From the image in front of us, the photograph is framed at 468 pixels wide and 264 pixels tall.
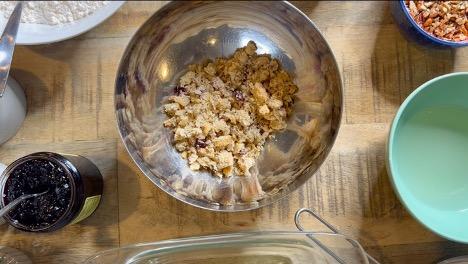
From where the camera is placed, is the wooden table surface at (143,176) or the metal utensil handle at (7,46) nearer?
the metal utensil handle at (7,46)

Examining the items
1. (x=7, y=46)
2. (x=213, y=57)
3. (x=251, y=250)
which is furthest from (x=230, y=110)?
(x=7, y=46)

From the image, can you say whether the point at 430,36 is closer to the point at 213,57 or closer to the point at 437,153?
the point at 437,153

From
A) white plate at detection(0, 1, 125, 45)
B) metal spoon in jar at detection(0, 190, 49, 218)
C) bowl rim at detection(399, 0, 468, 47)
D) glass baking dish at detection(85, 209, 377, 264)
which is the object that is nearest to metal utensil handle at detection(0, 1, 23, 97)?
white plate at detection(0, 1, 125, 45)

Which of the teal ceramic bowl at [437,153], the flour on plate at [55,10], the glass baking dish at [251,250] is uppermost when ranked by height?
the flour on plate at [55,10]

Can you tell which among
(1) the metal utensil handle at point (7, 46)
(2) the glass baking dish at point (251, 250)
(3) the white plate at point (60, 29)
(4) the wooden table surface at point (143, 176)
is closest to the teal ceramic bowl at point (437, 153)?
(4) the wooden table surface at point (143, 176)

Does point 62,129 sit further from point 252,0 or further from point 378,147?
point 378,147

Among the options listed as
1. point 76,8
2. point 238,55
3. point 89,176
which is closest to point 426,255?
point 238,55

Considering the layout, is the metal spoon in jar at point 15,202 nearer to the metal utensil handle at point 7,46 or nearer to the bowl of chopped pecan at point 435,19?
the metal utensil handle at point 7,46
